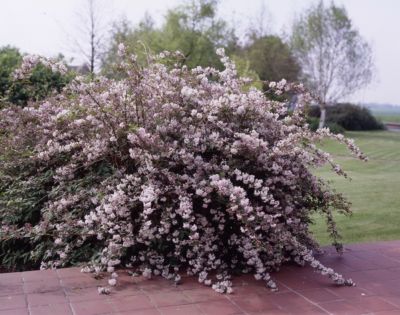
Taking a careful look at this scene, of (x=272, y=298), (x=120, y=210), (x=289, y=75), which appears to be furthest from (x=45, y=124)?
(x=289, y=75)

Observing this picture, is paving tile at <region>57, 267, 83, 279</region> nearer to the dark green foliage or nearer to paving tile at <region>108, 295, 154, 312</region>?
paving tile at <region>108, 295, 154, 312</region>

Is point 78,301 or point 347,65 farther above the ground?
point 347,65

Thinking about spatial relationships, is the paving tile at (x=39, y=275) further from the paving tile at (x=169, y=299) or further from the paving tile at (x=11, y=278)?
the paving tile at (x=169, y=299)

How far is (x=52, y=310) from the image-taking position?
3268 mm

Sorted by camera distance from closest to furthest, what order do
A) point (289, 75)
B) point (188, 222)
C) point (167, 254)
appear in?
point (188, 222) < point (167, 254) < point (289, 75)

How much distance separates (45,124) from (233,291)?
7.85 feet

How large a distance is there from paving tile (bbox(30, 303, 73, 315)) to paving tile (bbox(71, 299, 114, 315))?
0.14 ft

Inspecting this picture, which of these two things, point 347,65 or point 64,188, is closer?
point 64,188

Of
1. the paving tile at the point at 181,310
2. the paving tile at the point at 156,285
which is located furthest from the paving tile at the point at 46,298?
the paving tile at the point at 181,310

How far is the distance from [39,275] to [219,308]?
1413mm

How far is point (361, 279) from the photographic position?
13.3 ft

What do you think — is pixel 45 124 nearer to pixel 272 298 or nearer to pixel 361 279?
pixel 272 298

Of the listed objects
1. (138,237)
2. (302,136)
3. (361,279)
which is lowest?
(361,279)

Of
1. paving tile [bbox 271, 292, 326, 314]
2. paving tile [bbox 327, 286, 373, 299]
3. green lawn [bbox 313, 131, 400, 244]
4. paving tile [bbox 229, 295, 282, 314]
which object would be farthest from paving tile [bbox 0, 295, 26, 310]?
green lawn [bbox 313, 131, 400, 244]
